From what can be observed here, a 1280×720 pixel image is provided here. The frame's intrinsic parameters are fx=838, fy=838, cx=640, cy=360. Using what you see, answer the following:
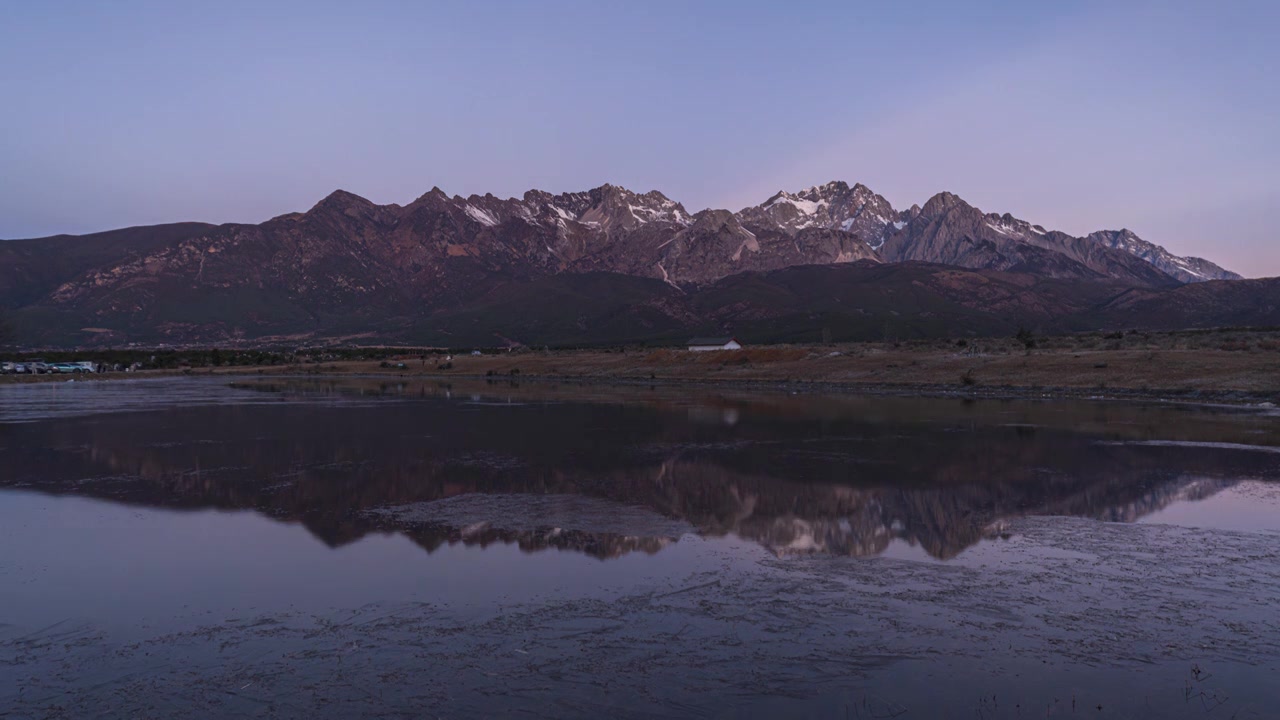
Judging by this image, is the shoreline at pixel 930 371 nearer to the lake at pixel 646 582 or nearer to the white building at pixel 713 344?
the white building at pixel 713 344

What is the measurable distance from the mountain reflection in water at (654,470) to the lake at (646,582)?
0.61 ft

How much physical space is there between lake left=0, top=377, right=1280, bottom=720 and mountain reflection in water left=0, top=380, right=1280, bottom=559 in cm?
19

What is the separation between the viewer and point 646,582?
46.5ft

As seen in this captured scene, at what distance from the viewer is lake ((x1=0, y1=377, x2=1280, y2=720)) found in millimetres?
9789

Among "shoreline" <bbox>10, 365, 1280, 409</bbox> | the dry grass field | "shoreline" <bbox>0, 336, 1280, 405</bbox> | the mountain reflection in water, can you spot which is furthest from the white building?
the mountain reflection in water

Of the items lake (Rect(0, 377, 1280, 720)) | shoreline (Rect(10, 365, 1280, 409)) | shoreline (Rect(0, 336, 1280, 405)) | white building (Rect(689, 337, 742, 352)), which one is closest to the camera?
lake (Rect(0, 377, 1280, 720))

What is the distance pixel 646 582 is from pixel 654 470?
12.7 m

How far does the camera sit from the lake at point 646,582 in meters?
9.79

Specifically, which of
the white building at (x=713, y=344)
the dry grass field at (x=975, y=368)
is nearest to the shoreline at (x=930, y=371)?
the dry grass field at (x=975, y=368)

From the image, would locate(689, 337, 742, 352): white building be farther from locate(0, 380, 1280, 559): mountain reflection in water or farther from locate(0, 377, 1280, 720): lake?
locate(0, 377, 1280, 720): lake

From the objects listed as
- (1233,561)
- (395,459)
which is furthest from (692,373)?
(1233,561)

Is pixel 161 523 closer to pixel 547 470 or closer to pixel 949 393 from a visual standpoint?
pixel 547 470

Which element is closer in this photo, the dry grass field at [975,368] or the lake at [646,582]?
the lake at [646,582]

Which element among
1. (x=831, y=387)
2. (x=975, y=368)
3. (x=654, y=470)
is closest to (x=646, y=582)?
(x=654, y=470)
